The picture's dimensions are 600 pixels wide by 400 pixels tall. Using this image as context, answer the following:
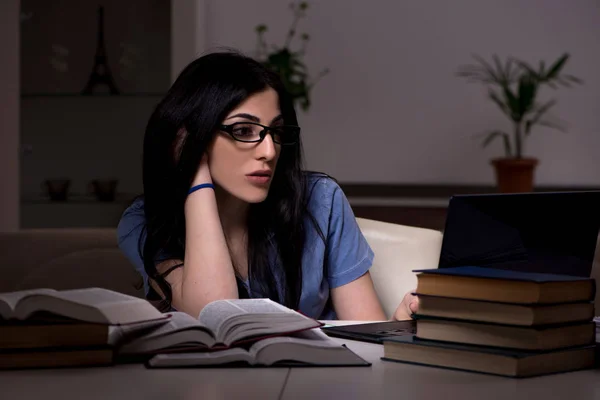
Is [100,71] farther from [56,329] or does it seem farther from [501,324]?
[501,324]

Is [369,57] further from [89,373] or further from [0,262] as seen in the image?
[89,373]

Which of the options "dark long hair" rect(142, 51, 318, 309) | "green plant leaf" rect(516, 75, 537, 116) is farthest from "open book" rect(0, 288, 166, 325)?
"green plant leaf" rect(516, 75, 537, 116)

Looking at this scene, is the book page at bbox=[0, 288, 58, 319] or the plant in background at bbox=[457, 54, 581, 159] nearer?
the book page at bbox=[0, 288, 58, 319]

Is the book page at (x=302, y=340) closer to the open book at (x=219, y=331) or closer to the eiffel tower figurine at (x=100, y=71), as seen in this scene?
the open book at (x=219, y=331)

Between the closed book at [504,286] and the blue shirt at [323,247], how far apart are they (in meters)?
0.90

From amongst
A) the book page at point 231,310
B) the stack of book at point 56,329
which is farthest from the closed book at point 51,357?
the book page at point 231,310

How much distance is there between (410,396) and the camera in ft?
3.12

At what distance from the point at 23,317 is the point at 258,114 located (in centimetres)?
92

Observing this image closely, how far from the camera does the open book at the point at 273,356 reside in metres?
1.09

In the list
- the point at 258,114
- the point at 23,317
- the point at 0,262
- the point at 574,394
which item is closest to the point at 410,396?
the point at 574,394

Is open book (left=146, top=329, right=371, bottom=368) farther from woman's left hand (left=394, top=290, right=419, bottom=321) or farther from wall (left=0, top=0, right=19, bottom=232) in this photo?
wall (left=0, top=0, right=19, bottom=232)

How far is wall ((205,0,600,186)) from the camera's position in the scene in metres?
4.14

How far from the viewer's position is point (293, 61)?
408 centimetres

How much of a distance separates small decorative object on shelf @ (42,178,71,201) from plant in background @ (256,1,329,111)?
1.06 metres
